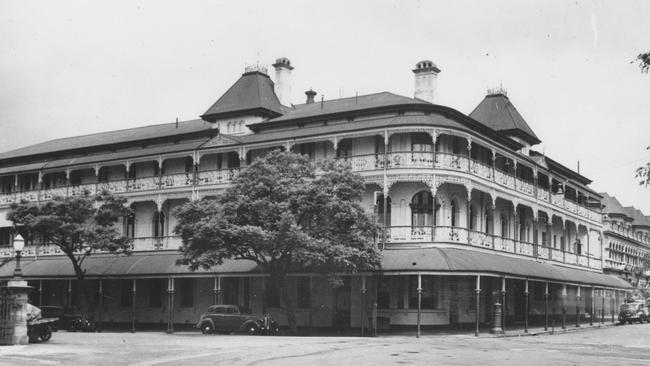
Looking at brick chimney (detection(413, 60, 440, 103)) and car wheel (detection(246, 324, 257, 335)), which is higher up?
brick chimney (detection(413, 60, 440, 103))

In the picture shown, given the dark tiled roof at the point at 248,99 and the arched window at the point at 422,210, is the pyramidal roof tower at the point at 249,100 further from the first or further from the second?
the arched window at the point at 422,210

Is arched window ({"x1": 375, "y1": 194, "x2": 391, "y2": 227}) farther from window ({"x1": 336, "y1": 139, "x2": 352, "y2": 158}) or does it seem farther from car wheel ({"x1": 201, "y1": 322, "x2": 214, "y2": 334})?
car wheel ({"x1": 201, "y1": 322, "x2": 214, "y2": 334})

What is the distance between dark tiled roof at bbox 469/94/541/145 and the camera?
53.1 meters

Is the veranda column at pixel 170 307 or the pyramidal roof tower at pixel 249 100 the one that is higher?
the pyramidal roof tower at pixel 249 100

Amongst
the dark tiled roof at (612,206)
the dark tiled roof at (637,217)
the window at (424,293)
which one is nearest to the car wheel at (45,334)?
the window at (424,293)

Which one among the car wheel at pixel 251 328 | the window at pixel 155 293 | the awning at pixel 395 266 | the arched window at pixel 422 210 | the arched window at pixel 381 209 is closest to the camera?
the awning at pixel 395 266

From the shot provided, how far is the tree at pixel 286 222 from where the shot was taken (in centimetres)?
3409

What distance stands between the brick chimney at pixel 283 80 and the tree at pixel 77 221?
1351 cm

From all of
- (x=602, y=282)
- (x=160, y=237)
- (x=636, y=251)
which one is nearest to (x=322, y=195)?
(x=160, y=237)

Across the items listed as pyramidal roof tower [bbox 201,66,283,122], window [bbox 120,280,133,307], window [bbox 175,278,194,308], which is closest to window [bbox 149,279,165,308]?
window [bbox 175,278,194,308]

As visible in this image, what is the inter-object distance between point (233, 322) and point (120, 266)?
1098 centimetres

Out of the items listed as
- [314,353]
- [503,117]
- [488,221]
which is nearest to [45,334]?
[314,353]

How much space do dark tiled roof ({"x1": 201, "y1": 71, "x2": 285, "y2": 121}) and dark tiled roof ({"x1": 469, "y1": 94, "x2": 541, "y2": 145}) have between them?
13319 millimetres

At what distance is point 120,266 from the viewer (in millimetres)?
44469
